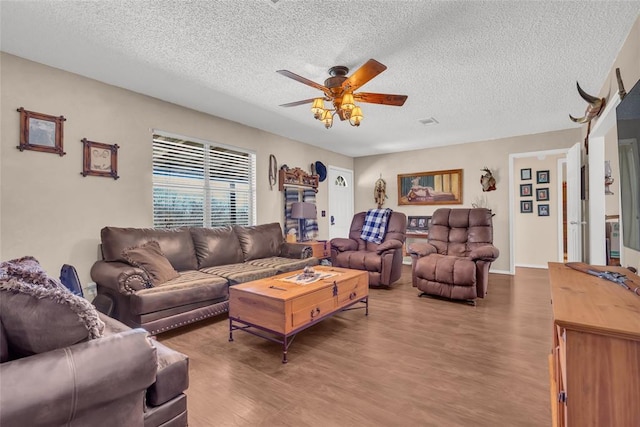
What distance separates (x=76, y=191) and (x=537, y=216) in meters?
7.26

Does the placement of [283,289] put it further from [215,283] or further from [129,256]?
[129,256]

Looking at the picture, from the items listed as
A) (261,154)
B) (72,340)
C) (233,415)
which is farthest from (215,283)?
(261,154)

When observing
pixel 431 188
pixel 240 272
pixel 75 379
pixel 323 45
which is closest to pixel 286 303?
pixel 240 272

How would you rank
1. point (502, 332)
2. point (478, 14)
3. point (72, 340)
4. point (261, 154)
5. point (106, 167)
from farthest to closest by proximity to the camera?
point (261, 154), point (106, 167), point (502, 332), point (478, 14), point (72, 340)

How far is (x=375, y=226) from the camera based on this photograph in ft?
15.4

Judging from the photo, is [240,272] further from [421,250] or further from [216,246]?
[421,250]

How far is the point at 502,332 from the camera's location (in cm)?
267

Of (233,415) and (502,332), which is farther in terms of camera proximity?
(502,332)

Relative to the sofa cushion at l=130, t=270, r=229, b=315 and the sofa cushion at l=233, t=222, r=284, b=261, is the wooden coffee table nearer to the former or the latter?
the sofa cushion at l=130, t=270, r=229, b=315

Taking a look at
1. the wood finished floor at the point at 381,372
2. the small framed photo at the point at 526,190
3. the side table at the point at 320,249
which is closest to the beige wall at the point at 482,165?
the small framed photo at the point at 526,190

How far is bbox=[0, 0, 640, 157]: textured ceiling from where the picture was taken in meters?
1.97

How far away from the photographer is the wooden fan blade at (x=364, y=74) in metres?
2.13

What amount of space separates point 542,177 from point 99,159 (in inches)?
277

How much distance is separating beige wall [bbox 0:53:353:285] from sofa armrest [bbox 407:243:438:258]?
322 centimetres
